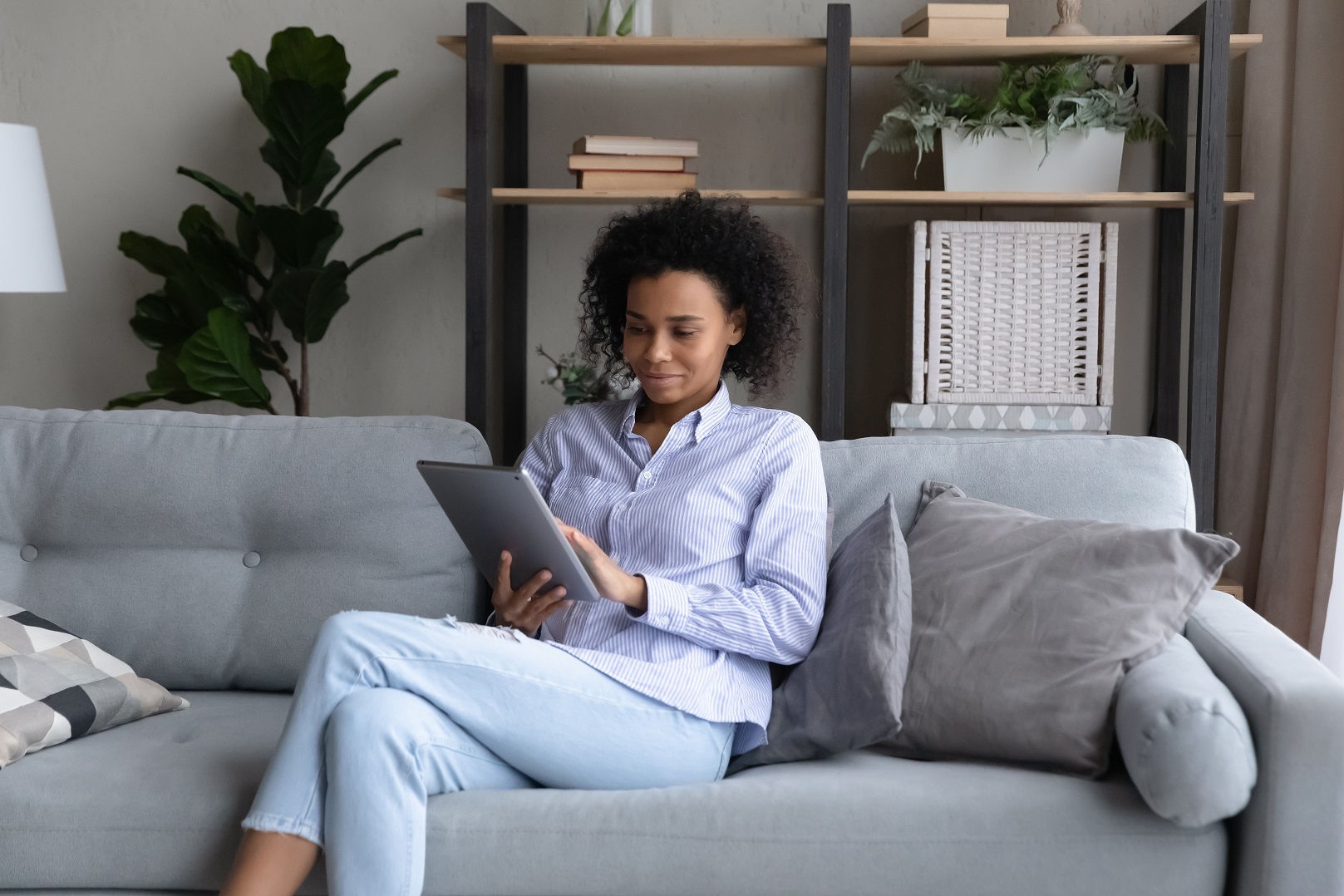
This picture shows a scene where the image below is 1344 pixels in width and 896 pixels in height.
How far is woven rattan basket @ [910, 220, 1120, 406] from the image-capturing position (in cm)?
249

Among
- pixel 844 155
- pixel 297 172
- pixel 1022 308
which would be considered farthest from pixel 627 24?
pixel 1022 308

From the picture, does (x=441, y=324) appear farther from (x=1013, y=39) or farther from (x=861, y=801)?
(x=861, y=801)

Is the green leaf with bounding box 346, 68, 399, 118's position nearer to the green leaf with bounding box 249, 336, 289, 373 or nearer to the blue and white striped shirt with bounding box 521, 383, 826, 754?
the green leaf with bounding box 249, 336, 289, 373

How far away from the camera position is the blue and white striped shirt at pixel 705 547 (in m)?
1.48

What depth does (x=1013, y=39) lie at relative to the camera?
7.79 ft

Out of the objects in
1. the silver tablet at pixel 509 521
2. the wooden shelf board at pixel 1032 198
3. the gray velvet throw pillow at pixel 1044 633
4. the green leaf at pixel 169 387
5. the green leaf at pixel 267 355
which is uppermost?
the wooden shelf board at pixel 1032 198

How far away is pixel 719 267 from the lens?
5.73 feet

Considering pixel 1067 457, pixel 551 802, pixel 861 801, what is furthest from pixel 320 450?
pixel 1067 457

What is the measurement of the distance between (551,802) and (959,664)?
51 cm

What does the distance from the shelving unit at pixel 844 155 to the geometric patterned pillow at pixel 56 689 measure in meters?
0.99

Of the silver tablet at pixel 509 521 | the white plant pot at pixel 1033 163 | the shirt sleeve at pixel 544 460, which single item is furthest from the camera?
the white plant pot at pixel 1033 163

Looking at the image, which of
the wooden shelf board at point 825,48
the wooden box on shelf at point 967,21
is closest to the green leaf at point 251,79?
the wooden shelf board at point 825,48

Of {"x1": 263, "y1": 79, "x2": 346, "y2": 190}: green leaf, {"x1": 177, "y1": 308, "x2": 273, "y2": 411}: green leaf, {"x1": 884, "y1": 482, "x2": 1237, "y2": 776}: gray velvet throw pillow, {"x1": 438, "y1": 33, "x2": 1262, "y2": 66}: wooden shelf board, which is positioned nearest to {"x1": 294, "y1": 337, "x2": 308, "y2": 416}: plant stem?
{"x1": 177, "y1": 308, "x2": 273, "y2": 411}: green leaf

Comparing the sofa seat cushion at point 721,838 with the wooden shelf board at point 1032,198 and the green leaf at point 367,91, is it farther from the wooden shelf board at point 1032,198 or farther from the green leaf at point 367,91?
the green leaf at point 367,91
